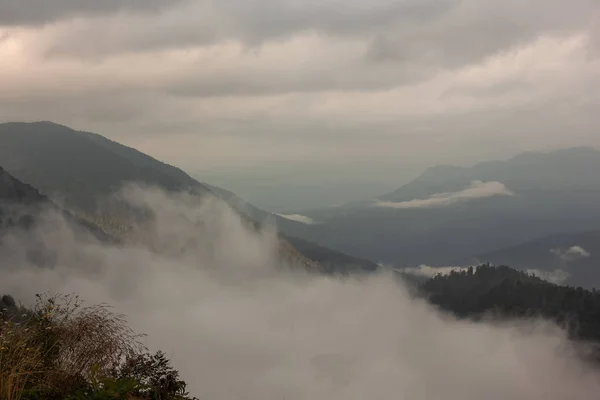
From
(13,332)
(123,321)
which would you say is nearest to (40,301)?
(13,332)

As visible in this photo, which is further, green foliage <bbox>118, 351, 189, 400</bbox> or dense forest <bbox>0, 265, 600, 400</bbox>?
green foliage <bbox>118, 351, 189, 400</bbox>

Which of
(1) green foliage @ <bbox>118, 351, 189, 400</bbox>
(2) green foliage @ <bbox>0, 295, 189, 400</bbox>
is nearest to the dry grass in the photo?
(2) green foliage @ <bbox>0, 295, 189, 400</bbox>

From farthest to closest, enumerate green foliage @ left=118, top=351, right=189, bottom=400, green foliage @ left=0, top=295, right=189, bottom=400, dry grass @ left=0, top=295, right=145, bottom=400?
Result: green foliage @ left=118, top=351, right=189, bottom=400 → dry grass @ left=0, top=295, right=145, bottom=400 → green foliage @ left=0, top=295, right=189, bottom=400

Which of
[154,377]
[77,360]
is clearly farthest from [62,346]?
[154,377]

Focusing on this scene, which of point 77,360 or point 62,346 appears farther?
point 62,346

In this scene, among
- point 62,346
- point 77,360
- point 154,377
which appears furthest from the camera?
point 154,377

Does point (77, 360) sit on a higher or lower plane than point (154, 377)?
higher

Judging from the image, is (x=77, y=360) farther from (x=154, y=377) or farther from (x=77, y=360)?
(x=154, y=377)

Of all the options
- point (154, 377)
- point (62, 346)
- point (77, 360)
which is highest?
point (62, 346)

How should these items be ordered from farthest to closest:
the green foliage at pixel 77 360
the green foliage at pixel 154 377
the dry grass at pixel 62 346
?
the green foliage at pixel 154 377, the dry grass at pixel 62 346, the green foliage at pixel 77 360

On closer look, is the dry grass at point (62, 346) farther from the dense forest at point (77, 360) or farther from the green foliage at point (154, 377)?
the green foliage at point (154, 377)

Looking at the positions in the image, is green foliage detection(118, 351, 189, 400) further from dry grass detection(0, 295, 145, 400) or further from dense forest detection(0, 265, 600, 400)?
dry grass detection(0, 295, 145, 400)

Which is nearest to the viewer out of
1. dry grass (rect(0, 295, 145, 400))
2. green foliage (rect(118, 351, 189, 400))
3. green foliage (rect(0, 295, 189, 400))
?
green foliage (rect(0, 295, 189, 400))

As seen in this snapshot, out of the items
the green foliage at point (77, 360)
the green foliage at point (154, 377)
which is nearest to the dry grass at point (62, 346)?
the green foliage at point (77, 360)
